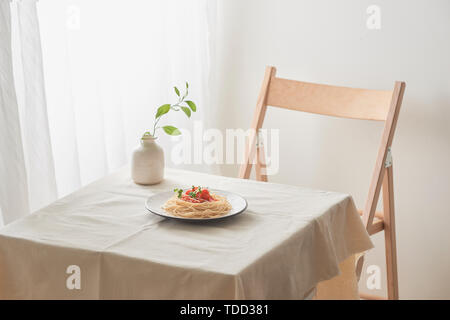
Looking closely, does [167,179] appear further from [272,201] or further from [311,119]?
[311,119]

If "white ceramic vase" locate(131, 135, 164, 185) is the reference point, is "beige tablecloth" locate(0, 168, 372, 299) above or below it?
below

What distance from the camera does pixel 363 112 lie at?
2.16 meters

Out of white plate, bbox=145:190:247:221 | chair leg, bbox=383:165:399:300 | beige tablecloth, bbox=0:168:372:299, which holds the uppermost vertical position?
white plate, bbox=145:190:247:221

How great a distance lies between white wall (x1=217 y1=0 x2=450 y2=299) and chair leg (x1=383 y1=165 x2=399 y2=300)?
0.28 metres

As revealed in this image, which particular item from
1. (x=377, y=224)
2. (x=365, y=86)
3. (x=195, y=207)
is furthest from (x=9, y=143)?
(x=365, y=86)

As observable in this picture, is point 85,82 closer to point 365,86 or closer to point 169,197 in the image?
point 169,197

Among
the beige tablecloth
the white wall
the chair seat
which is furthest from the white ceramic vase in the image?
the white wall

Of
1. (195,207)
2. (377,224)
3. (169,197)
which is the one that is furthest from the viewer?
(377,224)

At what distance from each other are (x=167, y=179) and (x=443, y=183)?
3.63 ft

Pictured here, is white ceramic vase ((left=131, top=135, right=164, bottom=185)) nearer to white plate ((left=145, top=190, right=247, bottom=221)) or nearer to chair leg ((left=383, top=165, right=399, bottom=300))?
white plate ((left=145, top=190, right=247, bottom=221))

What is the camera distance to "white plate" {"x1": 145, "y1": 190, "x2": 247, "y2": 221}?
155 cm

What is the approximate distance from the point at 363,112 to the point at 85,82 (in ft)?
3.07

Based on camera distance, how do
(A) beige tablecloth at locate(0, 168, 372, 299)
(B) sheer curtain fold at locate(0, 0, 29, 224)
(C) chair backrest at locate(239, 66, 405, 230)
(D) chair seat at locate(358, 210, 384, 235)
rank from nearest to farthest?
(A) beige tablecloth at locate(0, 168, 372, 299) → (B) sheer curtain fold at locate(0, 0, 29, 224) → (C) chair backrest at locate(239, 66, 405, 230) → (D) chair seat at locate(358, 210, 384, 235)

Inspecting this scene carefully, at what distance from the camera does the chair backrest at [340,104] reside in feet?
6.81
